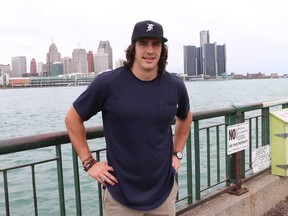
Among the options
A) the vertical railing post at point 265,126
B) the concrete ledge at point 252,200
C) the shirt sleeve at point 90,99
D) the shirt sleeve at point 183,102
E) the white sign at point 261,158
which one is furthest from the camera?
the vertical railing post at point 265,126

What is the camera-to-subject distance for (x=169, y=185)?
8.64 feet

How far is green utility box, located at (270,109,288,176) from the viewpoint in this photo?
506cm

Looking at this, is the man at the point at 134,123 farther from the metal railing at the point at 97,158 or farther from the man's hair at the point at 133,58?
the metal railing at the point at 97,158

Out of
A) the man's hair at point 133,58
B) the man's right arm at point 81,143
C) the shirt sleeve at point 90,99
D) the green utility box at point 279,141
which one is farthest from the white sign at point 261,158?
the shirt sleeve at point 90,99

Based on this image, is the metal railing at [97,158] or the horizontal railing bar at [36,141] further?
the metal railing at [97,158]

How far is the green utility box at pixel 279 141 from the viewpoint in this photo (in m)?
5.06

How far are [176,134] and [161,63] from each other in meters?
0.62

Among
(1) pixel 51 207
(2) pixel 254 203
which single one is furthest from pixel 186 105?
(1) pixel 51 207

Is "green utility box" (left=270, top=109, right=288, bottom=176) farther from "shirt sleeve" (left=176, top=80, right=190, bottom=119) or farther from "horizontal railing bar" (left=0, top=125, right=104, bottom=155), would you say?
"horizontal railing bar" (left=0, top=125, right=104, bottom=155)

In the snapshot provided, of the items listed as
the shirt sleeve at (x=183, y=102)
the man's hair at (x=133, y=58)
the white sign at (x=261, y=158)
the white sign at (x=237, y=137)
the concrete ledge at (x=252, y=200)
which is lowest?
the concrete ledge at (x=252, y=200)

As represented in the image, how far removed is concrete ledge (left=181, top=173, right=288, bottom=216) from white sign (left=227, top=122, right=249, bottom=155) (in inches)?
21.0

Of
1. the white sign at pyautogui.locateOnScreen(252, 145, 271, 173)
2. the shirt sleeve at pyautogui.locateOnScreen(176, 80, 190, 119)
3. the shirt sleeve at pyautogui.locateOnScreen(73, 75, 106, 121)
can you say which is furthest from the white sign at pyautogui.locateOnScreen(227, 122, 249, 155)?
the shirt sleeve at pyautogui.locateOnScreen(73, 75, 106, 121)

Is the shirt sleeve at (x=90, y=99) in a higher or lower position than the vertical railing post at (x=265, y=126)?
higher

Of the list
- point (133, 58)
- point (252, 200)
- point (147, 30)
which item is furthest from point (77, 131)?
point (252, 200)
